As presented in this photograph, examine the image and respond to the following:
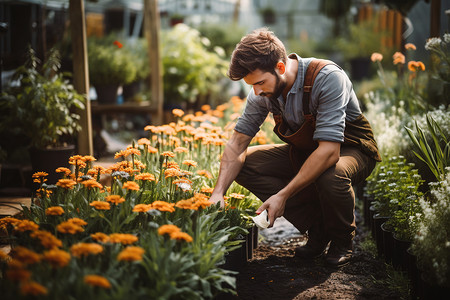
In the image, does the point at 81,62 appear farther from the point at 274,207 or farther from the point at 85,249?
the point at 85,249

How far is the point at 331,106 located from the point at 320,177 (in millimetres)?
425

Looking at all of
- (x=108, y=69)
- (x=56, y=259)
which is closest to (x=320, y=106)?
(x=56, y=259)

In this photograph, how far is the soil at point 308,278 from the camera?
2.74 m

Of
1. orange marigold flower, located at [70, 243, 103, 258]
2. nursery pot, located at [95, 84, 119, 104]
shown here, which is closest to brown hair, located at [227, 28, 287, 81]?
orange marigold flower, located at [70, 243, 103, 258]

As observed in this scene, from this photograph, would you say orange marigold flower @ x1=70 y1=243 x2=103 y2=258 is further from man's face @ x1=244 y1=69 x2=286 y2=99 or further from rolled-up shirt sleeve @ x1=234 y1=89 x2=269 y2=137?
rolled-up shirt sleeve @ x1=234 y1=89 x2=269 y2=137

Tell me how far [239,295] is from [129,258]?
3.45 feet

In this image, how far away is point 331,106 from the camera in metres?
2.87

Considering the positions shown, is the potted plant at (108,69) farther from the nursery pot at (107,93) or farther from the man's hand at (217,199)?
the man's hand at (217,199)

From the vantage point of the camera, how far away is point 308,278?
9.77 feet

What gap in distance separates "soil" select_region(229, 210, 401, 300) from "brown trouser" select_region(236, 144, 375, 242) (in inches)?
8.7

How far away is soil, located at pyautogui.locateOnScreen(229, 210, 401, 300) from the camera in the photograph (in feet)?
9.00

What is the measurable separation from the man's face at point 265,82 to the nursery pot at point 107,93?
11.8 ft

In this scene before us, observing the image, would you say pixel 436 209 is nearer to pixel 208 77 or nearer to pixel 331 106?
pixel 331 106

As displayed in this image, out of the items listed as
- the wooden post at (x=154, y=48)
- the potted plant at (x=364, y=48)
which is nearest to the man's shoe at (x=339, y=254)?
the wooden post at (x=154, y=48)
